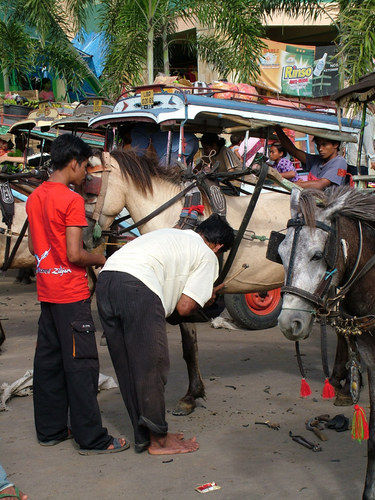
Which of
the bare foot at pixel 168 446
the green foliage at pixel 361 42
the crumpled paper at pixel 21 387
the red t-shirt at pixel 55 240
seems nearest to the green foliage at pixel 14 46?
the green foliage at pixel 361 42

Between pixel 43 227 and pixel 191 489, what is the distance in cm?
188

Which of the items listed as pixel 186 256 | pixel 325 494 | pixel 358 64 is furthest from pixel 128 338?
pixel 358 64

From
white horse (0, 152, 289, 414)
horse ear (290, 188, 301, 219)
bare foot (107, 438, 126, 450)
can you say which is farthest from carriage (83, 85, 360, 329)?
horse ear (290, 188, 301, 219)

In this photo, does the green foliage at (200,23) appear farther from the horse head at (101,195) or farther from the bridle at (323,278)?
the bridle at (323,278)

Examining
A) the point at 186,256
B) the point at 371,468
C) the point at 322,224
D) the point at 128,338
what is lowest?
the point at 371,468

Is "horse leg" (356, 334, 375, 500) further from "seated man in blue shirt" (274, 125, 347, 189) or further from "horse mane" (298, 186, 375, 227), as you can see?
"seated man in blue shirt" (274, 125, 347, 189)

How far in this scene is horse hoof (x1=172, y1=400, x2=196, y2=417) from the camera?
498 cm

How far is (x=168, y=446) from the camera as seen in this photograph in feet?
13.8

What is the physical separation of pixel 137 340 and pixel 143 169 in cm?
194

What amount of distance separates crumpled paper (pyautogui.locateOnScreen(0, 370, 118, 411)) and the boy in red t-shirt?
1071 mm

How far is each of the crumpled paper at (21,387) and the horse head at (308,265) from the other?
276cm

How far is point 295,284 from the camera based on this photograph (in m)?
3.17

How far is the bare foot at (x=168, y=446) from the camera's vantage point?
4160 millimetres

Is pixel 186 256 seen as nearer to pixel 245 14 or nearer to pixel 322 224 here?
pixel 322 224
